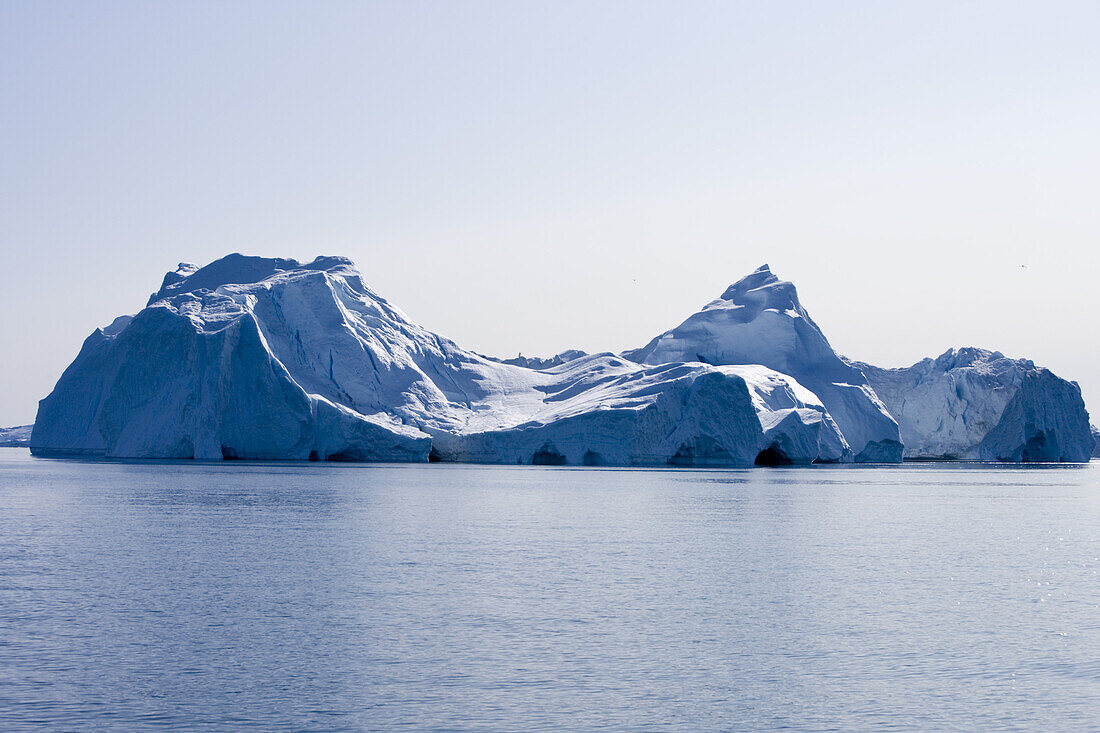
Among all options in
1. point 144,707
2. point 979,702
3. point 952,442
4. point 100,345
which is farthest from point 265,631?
point 952,442

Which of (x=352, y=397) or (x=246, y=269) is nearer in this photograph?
(x=352, y=397)

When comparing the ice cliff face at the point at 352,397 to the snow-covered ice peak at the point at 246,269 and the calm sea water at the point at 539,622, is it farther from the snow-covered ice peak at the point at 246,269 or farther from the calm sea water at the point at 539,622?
the calm sea water at the point at 539,622

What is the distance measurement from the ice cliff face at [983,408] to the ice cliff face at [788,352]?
28.7ft

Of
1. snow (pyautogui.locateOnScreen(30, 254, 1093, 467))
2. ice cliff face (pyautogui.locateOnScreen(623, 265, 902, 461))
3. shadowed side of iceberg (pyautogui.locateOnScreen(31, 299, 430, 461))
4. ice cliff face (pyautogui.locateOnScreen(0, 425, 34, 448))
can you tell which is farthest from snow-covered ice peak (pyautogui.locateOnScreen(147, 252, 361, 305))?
ice cliff face (pyautogui.locateOnScreen(0, 425, 34, 448))

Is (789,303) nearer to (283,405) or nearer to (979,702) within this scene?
(283,405)

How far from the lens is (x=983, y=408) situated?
91.5 meters

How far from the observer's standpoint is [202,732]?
8586 millimetres

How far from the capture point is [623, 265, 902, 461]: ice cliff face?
3287 inches

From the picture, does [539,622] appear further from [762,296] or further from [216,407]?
[762,296]

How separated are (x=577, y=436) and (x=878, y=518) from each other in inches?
1277

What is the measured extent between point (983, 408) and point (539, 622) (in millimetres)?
86469

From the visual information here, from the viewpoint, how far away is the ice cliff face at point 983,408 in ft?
264

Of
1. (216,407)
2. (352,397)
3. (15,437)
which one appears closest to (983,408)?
(352,397)

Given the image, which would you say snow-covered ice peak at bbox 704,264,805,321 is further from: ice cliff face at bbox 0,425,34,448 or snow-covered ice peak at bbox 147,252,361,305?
ice cliff face at bbox 0,425,34,448
